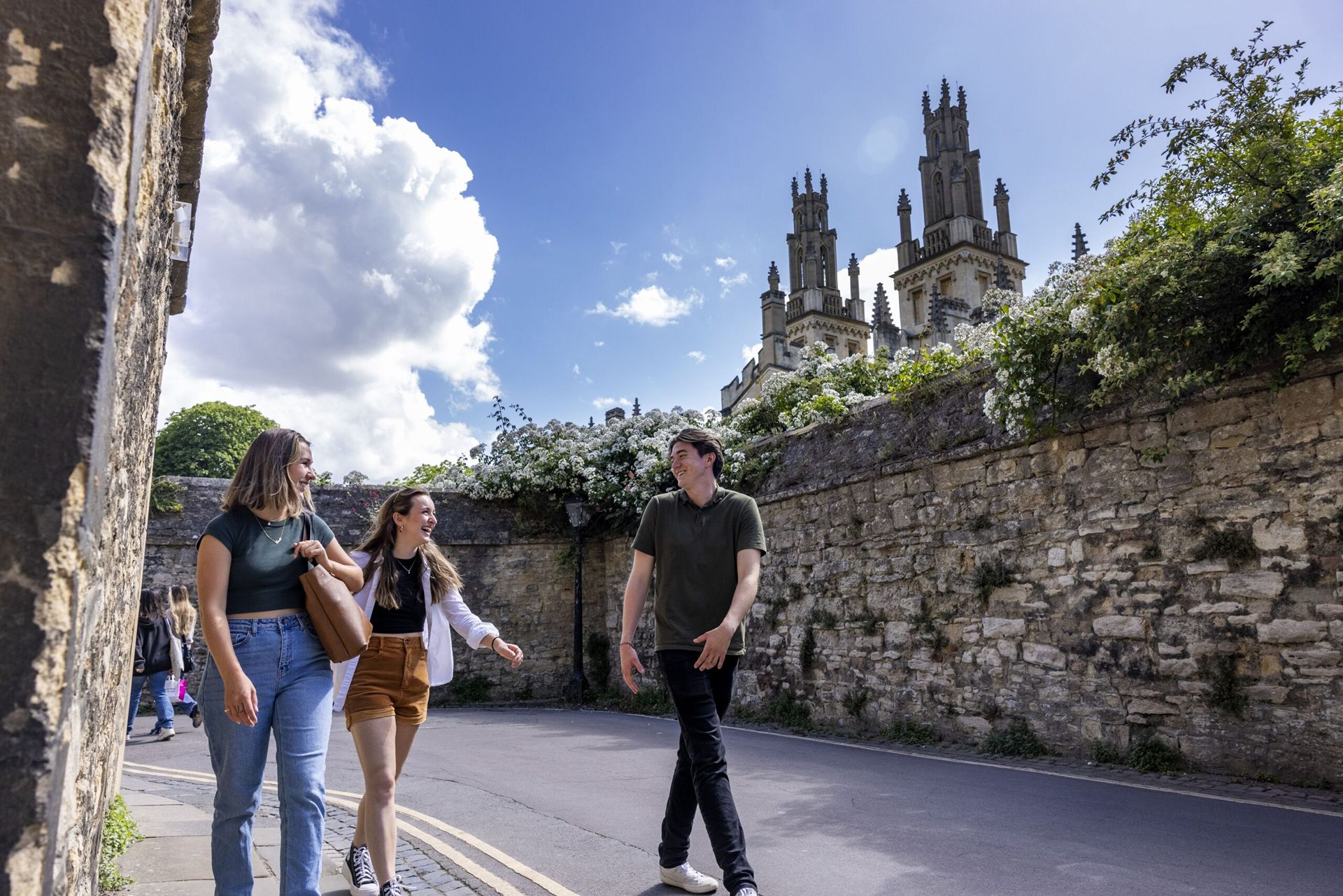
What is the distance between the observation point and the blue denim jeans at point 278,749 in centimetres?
316

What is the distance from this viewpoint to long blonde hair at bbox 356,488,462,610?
4.25m

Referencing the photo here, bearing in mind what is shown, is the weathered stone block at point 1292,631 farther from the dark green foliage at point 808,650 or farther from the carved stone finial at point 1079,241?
the carved stone finial at point 1079,241

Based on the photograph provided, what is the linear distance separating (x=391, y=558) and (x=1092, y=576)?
593 centimetres

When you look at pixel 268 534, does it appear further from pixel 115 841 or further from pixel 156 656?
pixel 156 656

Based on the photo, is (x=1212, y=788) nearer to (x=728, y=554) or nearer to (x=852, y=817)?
(x=852, y=817)

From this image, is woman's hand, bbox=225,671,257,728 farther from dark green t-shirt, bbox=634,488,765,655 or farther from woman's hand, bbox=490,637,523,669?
dark green t-shirt, bbox=634,488,765,655

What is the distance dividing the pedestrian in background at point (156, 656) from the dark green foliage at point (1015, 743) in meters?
8.74

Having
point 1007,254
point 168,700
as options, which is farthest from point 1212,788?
point 1007,254

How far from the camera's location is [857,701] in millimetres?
10008

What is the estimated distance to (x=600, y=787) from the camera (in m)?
6.81

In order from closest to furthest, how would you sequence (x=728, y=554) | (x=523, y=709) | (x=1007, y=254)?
(x=728, y=554) → (x=523, y=709) → (x=1007, y=254)

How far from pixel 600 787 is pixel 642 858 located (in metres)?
2.17

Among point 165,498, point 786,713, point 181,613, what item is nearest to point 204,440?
point 165,498

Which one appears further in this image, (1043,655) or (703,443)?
(1043,655)
